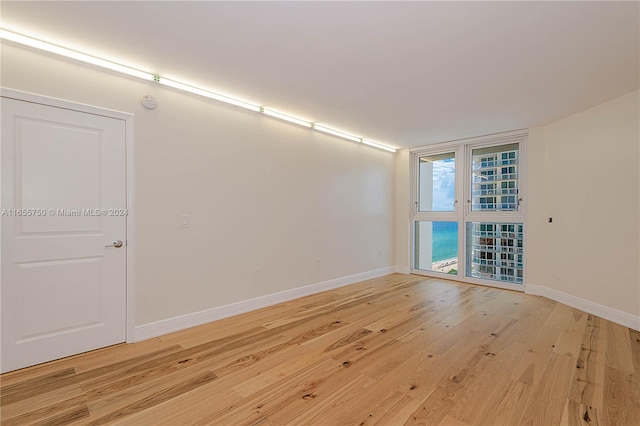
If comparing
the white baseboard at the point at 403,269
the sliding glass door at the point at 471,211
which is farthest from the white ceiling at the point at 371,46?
the white baseboard at the point at 403,269

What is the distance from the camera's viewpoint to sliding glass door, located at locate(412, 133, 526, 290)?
16.2ft

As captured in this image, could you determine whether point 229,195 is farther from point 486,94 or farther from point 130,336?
point 486,94

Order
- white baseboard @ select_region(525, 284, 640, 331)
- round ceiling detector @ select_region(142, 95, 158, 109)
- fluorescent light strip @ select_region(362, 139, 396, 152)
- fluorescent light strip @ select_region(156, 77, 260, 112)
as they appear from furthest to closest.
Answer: fluorescent light strip @ select_region(362, 139, 396, 152), white baseboard @ select_region(525, 284, 640, 331), fluorescent light strip @ select_region(156, 77, 260, 112), round ceiling detector @ select_region(142, 95, 158, 109)

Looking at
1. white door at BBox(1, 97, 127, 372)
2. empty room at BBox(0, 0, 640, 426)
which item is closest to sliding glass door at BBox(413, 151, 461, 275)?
empty room at BBox(0, 0, 640, 426)

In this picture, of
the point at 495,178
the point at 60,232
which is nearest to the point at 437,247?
the point at 495,178

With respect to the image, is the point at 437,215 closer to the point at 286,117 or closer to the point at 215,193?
the point at 286,117

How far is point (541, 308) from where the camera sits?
388cm

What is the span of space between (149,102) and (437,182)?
5.03 meters

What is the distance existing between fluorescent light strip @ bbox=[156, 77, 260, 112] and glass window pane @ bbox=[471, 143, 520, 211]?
4048 millimetres

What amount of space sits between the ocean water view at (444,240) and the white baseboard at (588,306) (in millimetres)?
1340

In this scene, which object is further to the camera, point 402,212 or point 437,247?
point 402,212

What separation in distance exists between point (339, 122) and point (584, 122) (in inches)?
127

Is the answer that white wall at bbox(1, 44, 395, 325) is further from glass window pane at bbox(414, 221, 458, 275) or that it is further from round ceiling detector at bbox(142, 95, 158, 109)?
glass window pane at bbox(414, 221, 458, 275)

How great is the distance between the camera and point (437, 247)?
5977 millimetres
